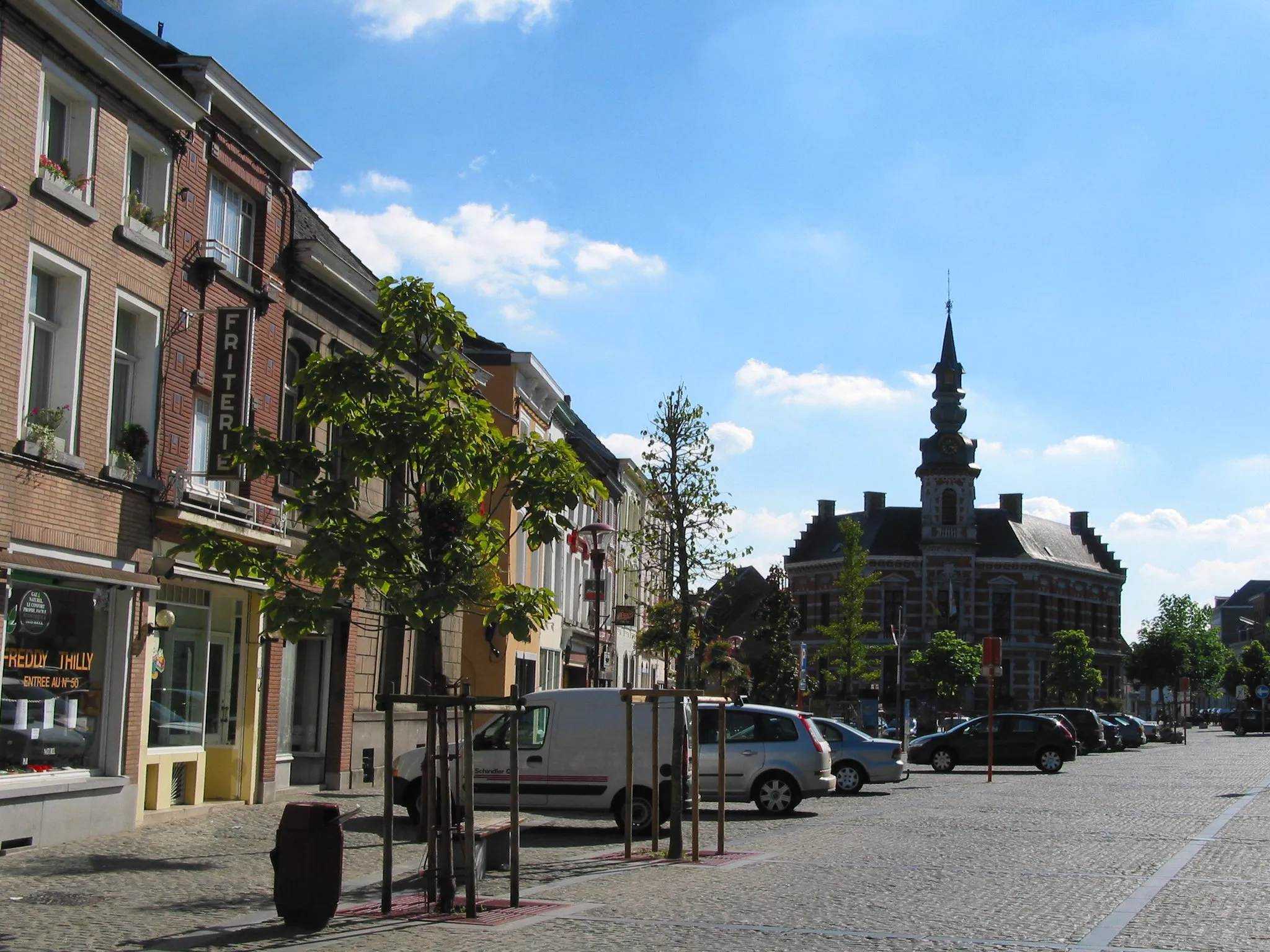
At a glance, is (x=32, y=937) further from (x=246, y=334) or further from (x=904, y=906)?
(x=246, y=334)

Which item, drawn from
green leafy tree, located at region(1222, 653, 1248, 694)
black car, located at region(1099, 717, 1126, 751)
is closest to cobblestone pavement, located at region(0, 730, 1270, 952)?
black car, located at region(1099, 717, 1126, 751)

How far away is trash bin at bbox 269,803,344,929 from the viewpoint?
33.8ft

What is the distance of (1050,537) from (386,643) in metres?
89.5

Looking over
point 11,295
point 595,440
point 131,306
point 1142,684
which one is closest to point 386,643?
point 131,306

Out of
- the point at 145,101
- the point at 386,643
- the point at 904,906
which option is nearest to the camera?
the point at 904,906

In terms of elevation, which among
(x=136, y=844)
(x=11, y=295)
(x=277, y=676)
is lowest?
(x=136, y=844)

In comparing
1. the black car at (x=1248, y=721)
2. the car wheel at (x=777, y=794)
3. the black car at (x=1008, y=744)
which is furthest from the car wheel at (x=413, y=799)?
the black car at (x=1248, y=721)

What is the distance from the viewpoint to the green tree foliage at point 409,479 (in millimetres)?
13367

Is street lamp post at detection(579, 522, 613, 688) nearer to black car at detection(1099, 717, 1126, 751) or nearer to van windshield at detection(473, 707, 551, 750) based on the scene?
van windshield at detection(473, 707, 551, 750)

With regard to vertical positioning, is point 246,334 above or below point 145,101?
below

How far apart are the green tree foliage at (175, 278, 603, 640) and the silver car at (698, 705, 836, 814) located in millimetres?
7880

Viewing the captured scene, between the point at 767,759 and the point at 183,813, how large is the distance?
27.2 ft

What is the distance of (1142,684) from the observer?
326ft

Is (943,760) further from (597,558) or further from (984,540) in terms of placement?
(984,540)
